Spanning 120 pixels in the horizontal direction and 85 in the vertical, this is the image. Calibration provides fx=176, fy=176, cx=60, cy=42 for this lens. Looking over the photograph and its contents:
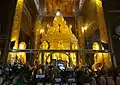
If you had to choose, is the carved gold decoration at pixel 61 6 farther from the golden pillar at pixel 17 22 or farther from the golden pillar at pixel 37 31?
the golden pillar at pixel 17 22

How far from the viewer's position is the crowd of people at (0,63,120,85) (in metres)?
1.50

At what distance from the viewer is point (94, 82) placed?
1.51m

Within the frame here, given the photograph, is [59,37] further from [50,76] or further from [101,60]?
[50,76]

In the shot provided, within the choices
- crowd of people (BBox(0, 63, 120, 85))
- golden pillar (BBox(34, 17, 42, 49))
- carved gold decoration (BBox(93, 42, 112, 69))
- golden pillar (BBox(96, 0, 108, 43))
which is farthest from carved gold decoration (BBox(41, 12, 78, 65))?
crowd of people (BBox(0, 63, 120, 85))

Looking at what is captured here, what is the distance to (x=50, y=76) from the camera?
156cm

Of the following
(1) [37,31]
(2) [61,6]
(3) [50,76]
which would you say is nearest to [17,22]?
(1) [37,31]

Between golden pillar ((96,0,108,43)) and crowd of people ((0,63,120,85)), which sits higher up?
golden pillar ((96,0,108,43))

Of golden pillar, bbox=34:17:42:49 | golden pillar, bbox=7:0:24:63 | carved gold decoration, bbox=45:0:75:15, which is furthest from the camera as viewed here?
carved gold decoration, bbox=45:0:75:15

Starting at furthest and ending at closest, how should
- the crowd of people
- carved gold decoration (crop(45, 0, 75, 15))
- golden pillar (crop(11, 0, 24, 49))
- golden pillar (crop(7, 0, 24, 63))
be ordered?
carved gold decoration (crop(45, 0, 75, 15)), golden pillar (crop(11, 0, 24, 49)), golden pillar (crop(7, 0, 24, 63)), the crowd of people

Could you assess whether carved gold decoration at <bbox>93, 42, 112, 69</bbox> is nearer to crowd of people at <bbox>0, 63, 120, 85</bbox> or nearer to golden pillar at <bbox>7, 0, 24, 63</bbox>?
crowd of people at <bbox>0, 63, 120, 85</bbox>

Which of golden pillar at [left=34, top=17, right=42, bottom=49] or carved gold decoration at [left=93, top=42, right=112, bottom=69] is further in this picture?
golden pillar at [left=34, top=17, right=42, bottom=49]

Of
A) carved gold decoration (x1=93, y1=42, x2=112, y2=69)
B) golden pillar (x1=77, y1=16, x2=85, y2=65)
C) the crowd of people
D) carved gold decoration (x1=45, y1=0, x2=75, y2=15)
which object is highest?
carved gold decoration (x1=45, y1=0, x2=75, y2=15)

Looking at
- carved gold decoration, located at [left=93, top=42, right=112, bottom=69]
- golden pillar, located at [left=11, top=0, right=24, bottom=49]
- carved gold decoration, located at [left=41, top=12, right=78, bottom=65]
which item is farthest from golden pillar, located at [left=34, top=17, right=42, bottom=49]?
carved gold decoration, located at [left=93, top=42, right=112, bottom=69]

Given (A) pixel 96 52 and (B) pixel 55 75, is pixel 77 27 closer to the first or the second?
(A) pixel 96 52
